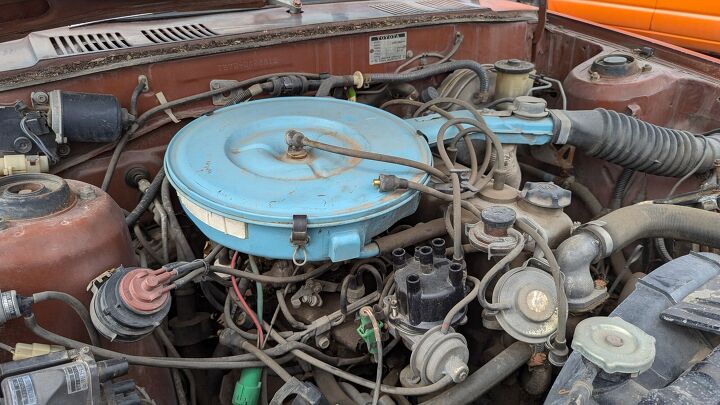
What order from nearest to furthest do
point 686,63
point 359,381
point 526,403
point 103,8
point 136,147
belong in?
point 359,381 → point 526,403 → point 136,147 → point 103,8 → point 686,63

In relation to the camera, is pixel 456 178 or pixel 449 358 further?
pixel 456 178

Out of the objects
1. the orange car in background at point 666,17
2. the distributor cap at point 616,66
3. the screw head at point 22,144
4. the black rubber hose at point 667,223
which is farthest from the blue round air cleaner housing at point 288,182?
the orange car in background at point 666,17

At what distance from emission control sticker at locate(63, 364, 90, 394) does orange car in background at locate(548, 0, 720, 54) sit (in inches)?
143

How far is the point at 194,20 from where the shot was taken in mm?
1748

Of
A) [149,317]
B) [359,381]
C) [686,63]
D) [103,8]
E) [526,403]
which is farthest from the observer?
[686,63]

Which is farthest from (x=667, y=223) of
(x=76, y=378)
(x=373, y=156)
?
(x=76, y=378)

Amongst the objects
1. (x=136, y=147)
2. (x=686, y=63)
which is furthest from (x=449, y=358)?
(x=686, y=63)

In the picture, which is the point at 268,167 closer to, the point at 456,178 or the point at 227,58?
the point at 456,178

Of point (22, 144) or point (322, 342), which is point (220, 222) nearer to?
point (322, 342)

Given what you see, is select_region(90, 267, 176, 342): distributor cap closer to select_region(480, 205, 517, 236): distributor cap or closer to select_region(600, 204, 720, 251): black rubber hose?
select_region(480, 205, 517, 236): distributor cap

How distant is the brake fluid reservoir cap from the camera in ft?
2.48

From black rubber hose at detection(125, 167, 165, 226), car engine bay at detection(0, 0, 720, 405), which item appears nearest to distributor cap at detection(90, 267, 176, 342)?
car engine bay at detection(0, 0, 720, 405)

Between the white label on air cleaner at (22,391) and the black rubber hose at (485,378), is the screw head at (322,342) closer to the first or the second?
the black rubber hose at (485,378)

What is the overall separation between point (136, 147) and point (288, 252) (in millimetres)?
641
